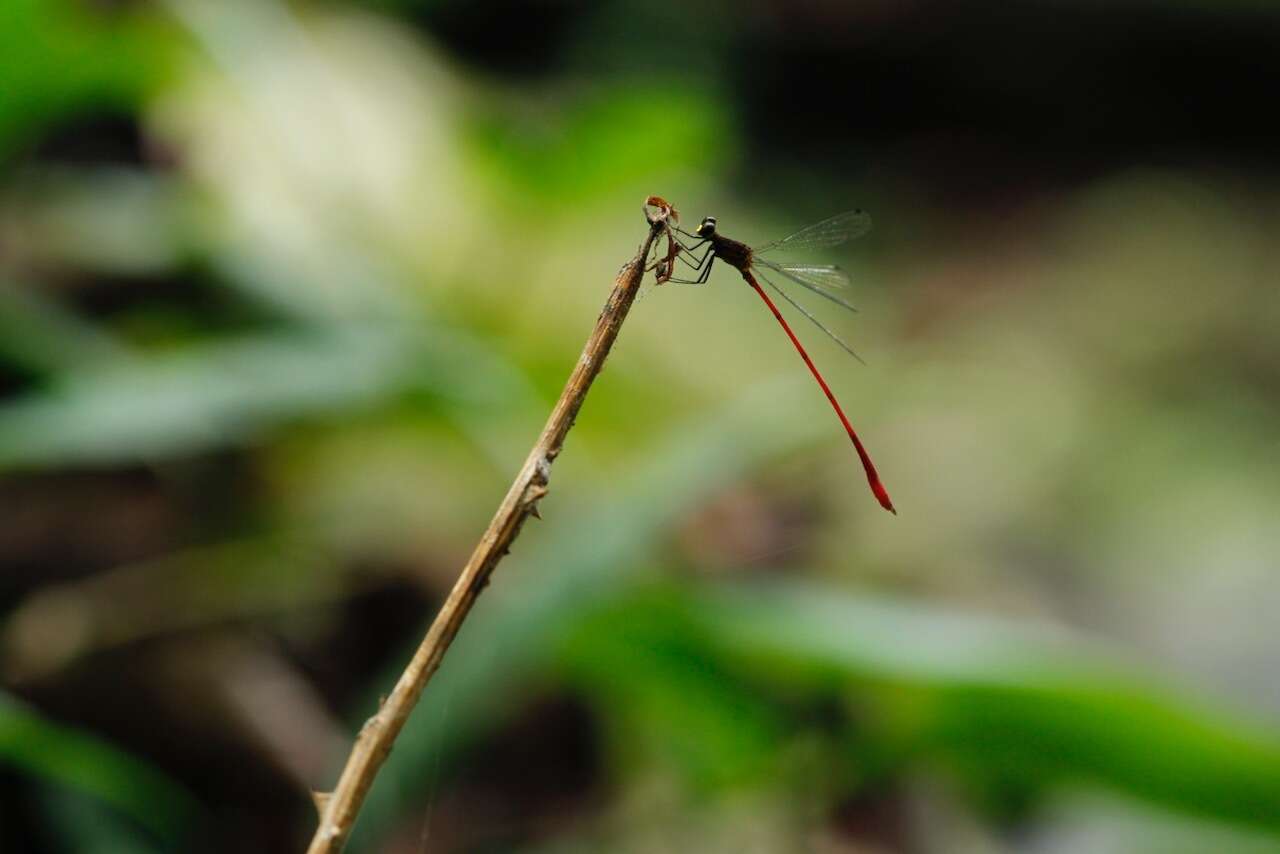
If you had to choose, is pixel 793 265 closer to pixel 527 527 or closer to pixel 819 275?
pixel 819 275

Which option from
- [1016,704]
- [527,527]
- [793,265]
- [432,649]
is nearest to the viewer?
[432,649]

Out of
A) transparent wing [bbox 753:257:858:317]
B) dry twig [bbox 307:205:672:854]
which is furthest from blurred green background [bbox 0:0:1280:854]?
dry twig [bbox 307:205:672:854]

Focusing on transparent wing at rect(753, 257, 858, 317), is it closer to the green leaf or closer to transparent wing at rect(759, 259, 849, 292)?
transparent wing at rect(759, 259, 849, 292)

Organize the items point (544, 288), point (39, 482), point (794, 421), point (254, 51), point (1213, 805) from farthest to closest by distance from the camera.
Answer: point (544, 288) < point (254, 51) < point (39, 482) < point (794, 421) < point (1213, 805)

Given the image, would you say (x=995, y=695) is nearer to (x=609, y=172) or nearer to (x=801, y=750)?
(x=801, y=750)

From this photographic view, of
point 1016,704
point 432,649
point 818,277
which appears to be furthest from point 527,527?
point 432,649

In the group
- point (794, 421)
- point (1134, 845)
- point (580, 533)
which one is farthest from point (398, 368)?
point (1134, 845)
